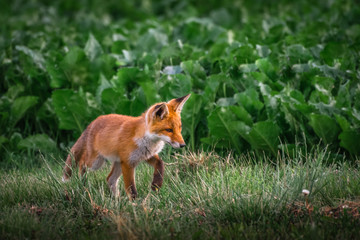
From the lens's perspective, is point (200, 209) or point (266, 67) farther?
point (266, 67)

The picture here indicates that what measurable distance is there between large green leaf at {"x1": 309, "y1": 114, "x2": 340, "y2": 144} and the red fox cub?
1.84 meters

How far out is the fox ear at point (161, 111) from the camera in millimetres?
4162

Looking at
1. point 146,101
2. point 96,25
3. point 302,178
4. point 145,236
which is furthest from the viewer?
point 96,25

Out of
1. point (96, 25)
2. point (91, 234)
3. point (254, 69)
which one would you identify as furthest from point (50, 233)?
point (96, 25)

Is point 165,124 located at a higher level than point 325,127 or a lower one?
higher

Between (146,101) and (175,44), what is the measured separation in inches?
58.3

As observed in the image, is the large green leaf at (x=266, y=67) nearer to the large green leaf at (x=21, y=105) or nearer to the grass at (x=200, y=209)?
the grass at (x=200, y=209)

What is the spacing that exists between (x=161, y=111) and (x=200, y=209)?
0.86 metres

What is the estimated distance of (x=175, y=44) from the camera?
7.53 meters

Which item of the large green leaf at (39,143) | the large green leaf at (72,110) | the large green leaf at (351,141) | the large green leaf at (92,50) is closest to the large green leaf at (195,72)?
the large green leaf at (72,110)

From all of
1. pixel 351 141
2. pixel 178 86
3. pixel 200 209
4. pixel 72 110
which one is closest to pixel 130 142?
pixel 200 209

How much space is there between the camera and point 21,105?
6.86 metres

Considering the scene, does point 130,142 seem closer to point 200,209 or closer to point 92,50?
point 200,209

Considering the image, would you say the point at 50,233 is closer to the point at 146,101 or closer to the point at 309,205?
the point at 309,205
